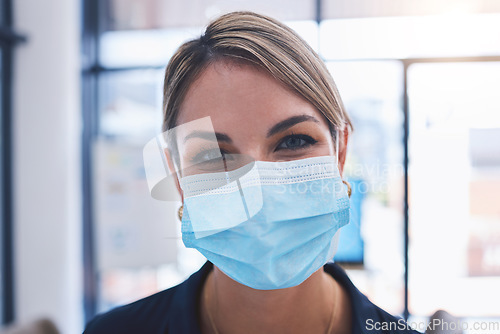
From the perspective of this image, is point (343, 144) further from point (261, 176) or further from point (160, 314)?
point (160, 314)

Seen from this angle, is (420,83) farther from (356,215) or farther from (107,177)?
(107,177)

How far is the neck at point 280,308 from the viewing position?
0.75m

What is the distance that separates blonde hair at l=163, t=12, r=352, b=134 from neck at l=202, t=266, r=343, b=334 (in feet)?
1.20

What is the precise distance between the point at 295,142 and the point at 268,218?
162mm

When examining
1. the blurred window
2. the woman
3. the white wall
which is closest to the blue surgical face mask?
the woman

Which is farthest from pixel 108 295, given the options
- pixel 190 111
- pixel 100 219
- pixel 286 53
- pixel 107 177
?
pixel 286 53

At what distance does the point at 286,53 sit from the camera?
0.69m

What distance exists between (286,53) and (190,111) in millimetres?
231

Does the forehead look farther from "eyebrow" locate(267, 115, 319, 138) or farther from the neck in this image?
the neck

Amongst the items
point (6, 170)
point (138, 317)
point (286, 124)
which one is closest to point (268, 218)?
point (286, 124)

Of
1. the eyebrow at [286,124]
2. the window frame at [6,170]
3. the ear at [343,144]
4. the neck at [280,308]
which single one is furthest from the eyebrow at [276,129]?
the window frame at [6,170]

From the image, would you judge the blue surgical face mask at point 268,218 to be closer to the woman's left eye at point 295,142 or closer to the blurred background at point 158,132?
the woman's left eye at point 295,142

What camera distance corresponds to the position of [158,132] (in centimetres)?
92

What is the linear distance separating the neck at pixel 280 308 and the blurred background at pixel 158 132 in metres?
0.14
